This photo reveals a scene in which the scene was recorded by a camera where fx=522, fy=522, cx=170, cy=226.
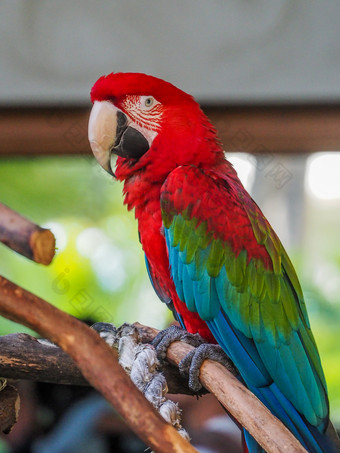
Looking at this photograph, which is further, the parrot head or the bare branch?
the parrot head

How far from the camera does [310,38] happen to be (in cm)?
175

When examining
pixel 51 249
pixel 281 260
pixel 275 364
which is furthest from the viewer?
pixel 281 260

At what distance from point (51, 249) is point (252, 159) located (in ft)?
5.21

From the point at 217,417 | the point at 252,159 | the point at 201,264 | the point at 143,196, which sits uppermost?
the point at 252,159

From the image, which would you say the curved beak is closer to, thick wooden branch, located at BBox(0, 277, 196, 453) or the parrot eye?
the parrot eye

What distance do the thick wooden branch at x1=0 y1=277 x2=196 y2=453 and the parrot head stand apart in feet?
2.00

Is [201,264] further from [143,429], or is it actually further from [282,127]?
[282,127]

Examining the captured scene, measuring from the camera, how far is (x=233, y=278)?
3.36ft

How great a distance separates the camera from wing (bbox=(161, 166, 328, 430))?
0.99 m

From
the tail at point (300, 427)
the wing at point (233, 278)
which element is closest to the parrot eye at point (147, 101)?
the wing at point (233, 278)

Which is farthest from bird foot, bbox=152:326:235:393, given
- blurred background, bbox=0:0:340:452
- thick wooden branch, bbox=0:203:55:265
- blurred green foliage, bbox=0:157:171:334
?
blurred green foliage, bbox=0:157:171:334

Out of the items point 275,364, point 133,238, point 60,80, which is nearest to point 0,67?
point 60,80

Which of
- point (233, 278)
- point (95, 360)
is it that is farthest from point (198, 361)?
point (95, 360)

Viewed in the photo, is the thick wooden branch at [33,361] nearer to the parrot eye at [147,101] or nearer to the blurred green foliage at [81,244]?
the parrot eye at [147,101]
